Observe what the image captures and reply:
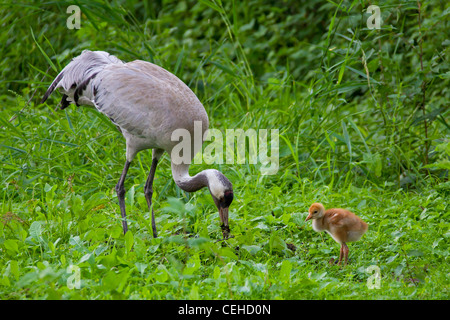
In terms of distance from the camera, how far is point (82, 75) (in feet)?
18.1

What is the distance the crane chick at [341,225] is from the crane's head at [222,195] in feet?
2.10

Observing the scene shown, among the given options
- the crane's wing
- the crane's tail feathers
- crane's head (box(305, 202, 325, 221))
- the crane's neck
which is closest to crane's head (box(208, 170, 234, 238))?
the crane's neck

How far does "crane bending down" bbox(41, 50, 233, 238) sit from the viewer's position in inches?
197

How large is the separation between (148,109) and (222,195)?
35.9 inches

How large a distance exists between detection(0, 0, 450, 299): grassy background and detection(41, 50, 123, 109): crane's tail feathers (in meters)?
0.55

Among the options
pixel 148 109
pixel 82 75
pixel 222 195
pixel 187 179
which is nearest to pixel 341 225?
pixel 222 195

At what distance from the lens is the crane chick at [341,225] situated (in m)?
4.43

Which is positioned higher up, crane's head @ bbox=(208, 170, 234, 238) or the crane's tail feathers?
the crane's tail feathers

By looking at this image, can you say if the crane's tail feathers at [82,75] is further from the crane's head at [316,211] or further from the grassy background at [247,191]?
the crane's head at [316,211]

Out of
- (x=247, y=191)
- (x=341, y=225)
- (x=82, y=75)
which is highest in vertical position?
A: (x=82, y=75)

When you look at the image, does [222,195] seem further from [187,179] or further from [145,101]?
[145,101]

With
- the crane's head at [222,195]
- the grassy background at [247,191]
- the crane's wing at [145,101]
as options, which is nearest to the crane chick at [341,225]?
the grassy background at [247,191]

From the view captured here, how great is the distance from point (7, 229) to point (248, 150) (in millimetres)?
2473

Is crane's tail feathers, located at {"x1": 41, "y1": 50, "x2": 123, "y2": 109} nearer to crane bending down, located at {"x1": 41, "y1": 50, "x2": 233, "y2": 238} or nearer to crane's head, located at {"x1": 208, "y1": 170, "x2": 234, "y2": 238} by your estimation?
crane bending down, located at {"x1": 41, "y1": 50, "x2": 233, "y2": 238}
